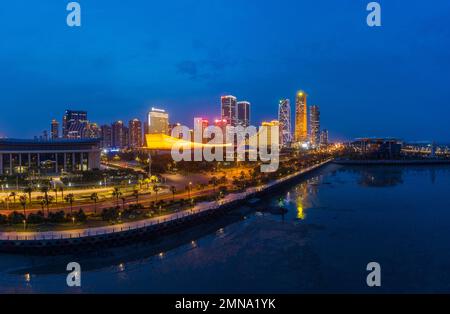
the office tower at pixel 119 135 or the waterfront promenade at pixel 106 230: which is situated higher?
the office tower at pixel 119 135

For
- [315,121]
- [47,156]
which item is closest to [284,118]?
[315,121]

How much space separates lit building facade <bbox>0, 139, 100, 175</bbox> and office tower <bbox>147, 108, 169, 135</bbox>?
23680mm

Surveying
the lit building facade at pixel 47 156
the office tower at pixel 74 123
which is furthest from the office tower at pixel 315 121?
the lit building facade at pixel 47 156

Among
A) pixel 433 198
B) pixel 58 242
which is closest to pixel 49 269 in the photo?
pixel 58 242

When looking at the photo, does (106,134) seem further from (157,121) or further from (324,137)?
(324,137)

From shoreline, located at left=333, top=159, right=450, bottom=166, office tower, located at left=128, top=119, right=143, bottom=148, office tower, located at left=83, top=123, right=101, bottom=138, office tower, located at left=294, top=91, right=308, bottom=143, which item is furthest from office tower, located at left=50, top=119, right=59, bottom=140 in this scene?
shoreline, located at left=333, top=159, right=450, bottom=166

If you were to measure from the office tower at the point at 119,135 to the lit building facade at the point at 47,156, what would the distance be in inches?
2299

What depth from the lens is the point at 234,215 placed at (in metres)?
15.2

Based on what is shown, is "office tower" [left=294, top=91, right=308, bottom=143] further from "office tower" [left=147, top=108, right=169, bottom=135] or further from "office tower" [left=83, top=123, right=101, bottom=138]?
"office tower" [left=83, top=123, right=101, bottom=138]

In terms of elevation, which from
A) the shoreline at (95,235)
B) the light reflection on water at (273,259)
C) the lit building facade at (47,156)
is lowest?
the light reflection on water at (273,259)

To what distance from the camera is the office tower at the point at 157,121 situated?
53.0 meters

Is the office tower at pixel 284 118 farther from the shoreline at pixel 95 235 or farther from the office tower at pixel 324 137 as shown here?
the shoreline at pixel 95 235

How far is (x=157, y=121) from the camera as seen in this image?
5547cm
